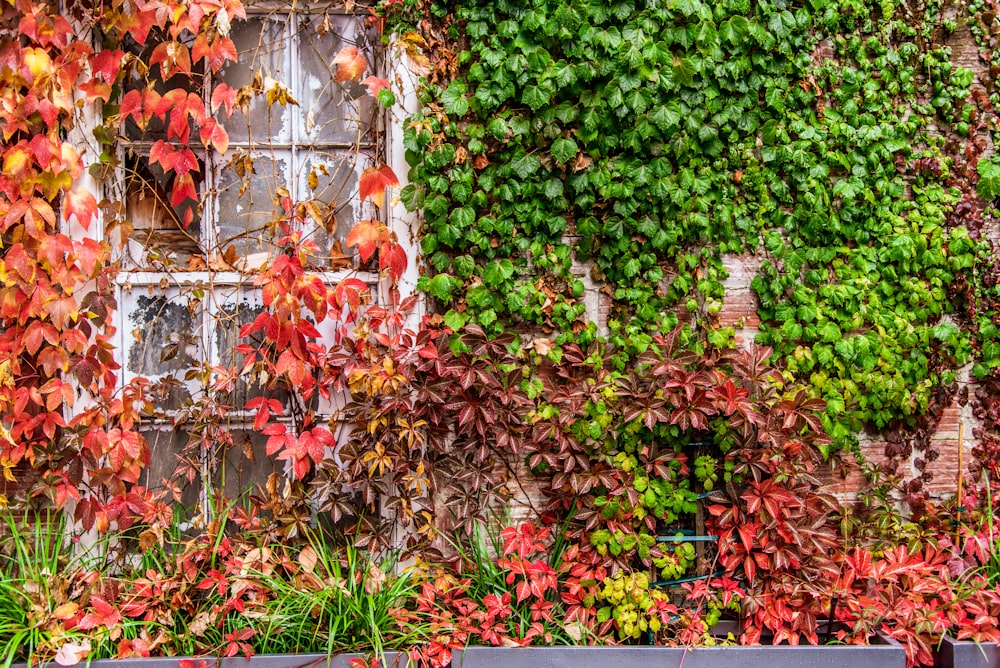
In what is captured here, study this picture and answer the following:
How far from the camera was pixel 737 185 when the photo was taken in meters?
2.72

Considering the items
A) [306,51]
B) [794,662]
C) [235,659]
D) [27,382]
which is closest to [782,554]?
[794,662]

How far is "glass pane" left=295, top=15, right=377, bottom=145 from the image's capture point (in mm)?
2771

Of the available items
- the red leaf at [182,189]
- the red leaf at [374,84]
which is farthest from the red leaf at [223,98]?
the red leaf at [374,84]

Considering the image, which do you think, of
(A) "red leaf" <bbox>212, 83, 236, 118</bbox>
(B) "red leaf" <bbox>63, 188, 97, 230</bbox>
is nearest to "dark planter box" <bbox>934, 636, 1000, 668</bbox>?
(A) "red leaf" <bbox>212, 83, 236, 118</bbox>

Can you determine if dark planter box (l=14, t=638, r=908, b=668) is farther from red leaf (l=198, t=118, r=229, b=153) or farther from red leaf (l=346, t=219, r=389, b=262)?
red leaf (l=198, t=118, r=229, b=153)

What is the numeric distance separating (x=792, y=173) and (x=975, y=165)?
0.88 metres

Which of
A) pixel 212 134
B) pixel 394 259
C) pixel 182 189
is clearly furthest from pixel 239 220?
pixel 394 259

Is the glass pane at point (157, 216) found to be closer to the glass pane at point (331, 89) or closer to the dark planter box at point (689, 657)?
the glass pane at point (331, 89)

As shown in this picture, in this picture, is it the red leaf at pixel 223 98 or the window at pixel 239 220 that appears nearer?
the red leaf at pixel 223 98

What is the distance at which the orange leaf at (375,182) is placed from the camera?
8.37ft

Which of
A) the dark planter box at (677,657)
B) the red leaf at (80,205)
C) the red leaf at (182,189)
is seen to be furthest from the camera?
the red leaf at (182,189)

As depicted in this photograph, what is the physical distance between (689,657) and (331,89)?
2787 millimetres

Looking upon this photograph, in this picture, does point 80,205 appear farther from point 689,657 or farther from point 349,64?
point 689,657

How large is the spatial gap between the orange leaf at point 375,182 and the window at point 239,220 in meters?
0.23
